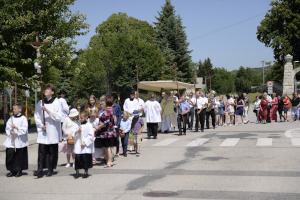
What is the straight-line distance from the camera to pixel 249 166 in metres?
9.64

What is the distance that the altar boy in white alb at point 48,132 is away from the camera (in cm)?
888

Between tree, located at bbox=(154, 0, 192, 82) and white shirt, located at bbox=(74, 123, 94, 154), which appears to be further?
tree, located at bbox=(154, 0, 192, 82)

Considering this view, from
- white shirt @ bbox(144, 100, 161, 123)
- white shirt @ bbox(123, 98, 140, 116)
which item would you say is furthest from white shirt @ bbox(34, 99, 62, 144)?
white shirt @ bbox(144, 100, 161, 123)

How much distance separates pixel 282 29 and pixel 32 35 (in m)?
40.0

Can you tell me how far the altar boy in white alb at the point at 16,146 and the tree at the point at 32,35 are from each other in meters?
12.0

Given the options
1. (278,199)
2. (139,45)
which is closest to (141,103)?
(278,199)

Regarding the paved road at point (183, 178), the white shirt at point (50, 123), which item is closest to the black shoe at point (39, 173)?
the paved road at point (183, 178)

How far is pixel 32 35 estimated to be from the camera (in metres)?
21.5

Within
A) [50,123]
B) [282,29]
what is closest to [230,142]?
[50,123]

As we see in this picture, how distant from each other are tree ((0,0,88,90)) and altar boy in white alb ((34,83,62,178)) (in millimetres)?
12330

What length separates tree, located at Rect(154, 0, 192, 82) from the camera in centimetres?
5744

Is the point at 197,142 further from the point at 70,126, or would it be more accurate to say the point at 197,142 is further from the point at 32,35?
the point at 32,35

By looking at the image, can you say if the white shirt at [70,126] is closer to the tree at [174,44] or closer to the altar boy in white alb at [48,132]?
the altar boy in white alb at [48,132]

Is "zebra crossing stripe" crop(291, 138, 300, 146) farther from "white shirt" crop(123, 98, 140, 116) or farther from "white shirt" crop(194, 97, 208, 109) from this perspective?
"white shirt" crop(194, 97, 208, 109)
